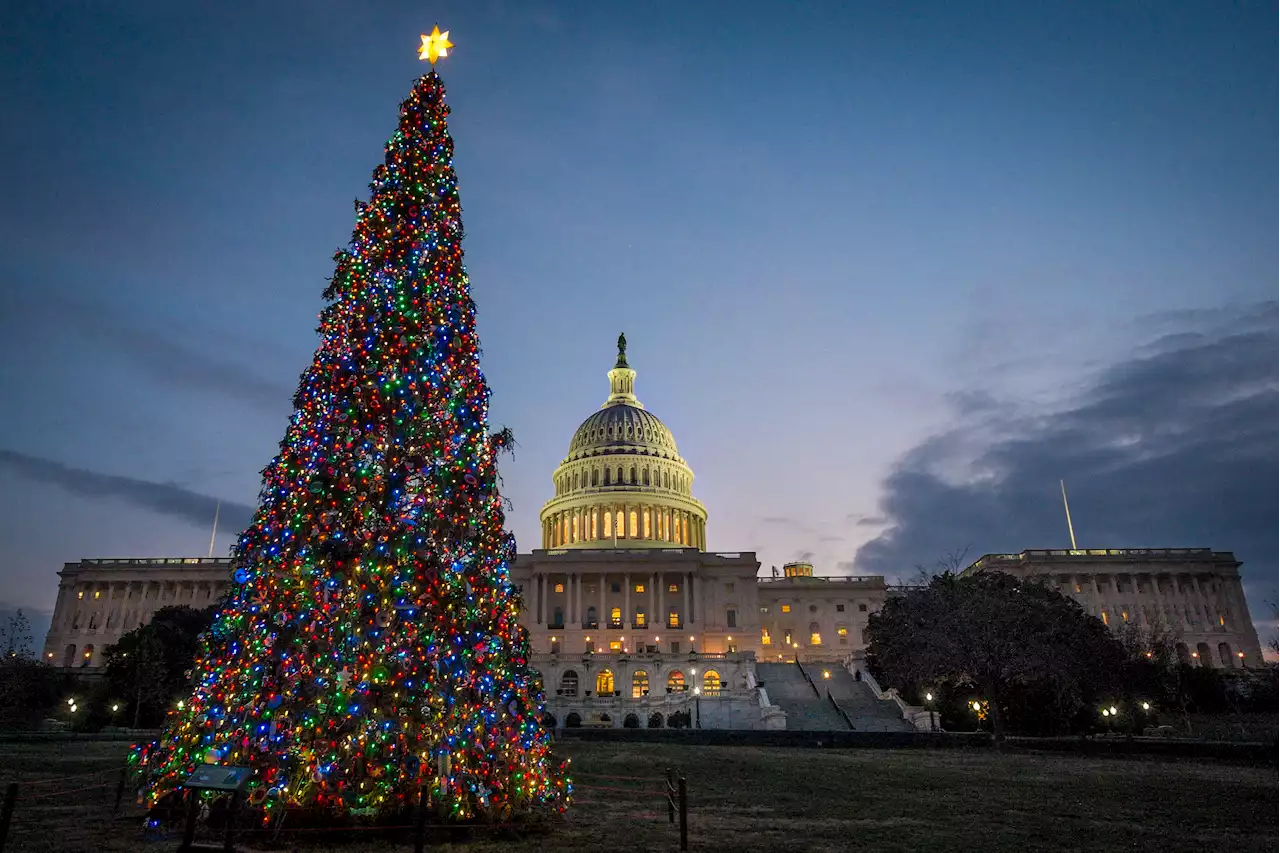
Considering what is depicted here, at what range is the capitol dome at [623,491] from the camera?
115812mm

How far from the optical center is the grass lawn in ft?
43.8

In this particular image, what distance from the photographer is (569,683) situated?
2896 inches

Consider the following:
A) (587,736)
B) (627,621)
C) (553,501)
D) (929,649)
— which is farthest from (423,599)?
(553,501)

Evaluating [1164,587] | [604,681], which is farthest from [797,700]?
[1164,587]

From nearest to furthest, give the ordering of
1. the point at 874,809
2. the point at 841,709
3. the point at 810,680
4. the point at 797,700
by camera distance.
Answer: the point at 874,809 → the point at 841,709 → the point at 797,700 → the point at 810,680

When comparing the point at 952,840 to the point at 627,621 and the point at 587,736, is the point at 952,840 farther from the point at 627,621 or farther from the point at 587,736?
the point at 627,621

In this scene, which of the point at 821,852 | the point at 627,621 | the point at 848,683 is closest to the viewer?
the point at 821,852

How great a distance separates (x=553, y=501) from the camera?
123m

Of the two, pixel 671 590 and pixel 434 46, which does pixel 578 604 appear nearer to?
pixel 671 590

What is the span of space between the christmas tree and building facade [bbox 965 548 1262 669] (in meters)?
104

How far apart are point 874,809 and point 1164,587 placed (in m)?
111

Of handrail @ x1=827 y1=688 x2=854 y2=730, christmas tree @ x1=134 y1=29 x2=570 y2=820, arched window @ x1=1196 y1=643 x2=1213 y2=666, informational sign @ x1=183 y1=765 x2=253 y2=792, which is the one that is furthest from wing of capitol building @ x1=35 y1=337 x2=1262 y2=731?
informational sign @ x1=183 y1=765 x2=253 y2=792

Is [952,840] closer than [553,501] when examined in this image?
Yes

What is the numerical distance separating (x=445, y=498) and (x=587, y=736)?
3468 centimetres
